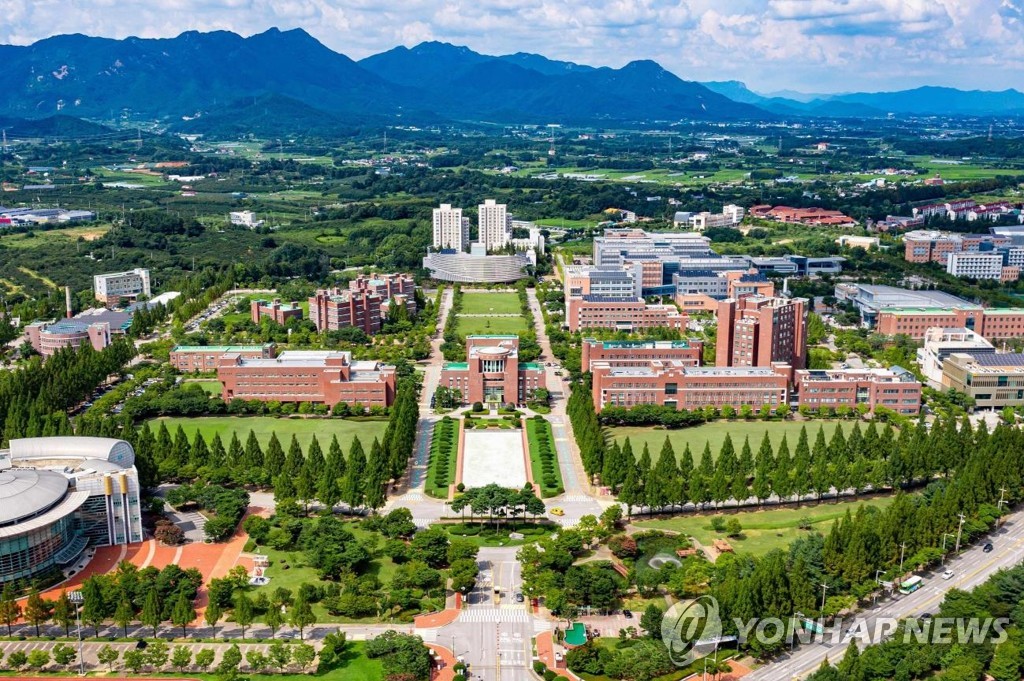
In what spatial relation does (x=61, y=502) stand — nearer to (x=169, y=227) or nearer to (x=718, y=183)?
(x=169, y=227)

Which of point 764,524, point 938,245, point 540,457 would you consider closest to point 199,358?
point 540,457

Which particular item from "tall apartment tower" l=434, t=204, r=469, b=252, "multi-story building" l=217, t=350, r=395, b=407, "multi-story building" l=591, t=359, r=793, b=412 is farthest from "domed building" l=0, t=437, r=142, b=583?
"tall apartment tower" l=434, t=204, r=469, b=252

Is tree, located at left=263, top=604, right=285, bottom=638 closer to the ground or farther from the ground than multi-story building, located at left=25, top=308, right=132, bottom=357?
closer to the ground

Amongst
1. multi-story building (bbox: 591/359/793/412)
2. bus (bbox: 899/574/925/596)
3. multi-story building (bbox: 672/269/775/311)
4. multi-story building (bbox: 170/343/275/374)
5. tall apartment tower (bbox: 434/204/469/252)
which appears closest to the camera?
bus (bbox: 899/574/925/596)

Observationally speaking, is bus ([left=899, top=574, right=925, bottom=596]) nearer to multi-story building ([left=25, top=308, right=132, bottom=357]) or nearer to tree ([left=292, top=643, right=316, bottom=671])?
tree ([left=292, top=643, right=316, bottom=671])

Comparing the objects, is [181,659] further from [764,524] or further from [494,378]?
[494,378]

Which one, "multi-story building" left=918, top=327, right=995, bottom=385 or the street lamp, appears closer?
the street lamp

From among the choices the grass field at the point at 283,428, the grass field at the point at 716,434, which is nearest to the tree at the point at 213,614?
the grass field at the point at 283,428

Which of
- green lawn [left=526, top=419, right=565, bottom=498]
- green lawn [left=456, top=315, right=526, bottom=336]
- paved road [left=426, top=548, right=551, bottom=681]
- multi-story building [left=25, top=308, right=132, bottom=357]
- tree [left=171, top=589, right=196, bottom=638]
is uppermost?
multi-story building [left=25, top=308, right=132, bottom=357]
